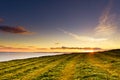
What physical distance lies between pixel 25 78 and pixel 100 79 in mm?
9930

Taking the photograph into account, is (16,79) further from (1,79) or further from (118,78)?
(118,78)

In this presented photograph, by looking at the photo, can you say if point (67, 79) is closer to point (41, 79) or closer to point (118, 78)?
point (41, 79)

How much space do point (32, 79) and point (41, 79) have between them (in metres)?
1.37

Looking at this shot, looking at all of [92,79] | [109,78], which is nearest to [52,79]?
[92,79]

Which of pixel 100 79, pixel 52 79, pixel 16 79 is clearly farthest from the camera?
pixel 16 79

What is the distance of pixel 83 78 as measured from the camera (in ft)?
82.1

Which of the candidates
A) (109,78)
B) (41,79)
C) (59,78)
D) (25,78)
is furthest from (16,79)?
(109,78)

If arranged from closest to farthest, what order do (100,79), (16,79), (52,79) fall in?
(100,79) < (52,79) < (16,79)

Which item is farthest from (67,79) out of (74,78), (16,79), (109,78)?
(16,79)

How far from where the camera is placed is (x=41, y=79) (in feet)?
84.4

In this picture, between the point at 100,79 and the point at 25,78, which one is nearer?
the point at 100,79

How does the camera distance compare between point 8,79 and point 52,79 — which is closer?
point 52,79

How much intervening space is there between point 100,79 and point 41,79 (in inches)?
284

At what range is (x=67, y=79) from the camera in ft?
82.3
